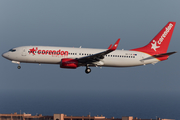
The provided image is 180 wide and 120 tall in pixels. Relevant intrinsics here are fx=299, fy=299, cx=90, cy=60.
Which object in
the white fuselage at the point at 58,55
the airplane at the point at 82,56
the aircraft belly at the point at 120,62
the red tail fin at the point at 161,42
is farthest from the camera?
the red tail fin at the point at 161,42

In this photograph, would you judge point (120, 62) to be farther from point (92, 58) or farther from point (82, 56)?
point (82, 56)

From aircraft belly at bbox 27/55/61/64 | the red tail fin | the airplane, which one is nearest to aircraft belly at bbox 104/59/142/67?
the airplane

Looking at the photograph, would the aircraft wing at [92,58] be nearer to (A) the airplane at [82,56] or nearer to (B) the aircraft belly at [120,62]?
(A) the airplane at [82,56]

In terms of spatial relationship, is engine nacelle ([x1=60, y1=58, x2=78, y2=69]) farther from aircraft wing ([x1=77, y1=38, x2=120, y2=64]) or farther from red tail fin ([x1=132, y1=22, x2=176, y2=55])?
red tail fin ([x1=132, y1=22, x2=176, y2=55])

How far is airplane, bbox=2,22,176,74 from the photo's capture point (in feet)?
202

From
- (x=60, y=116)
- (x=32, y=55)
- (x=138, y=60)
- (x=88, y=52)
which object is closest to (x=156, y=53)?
(x=138, y=60)

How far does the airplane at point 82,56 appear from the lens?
61.6m

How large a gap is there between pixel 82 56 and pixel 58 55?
5.01 metres

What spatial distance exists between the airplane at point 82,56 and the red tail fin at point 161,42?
26cm

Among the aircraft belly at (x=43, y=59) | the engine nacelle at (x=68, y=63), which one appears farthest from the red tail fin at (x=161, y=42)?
the aircraft belly at (x=43, y=59)

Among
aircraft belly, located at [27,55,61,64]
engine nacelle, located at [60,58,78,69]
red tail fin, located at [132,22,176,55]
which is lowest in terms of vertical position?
engine nacelle, located at [60,58,78,69]

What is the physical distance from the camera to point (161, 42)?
228 ft

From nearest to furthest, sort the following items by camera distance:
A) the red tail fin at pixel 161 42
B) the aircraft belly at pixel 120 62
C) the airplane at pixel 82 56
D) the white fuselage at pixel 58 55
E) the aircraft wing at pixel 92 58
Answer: the aircraft wing at pixel 92 58 < the airplane at pixel 82 56 < the white fuselage at pixel 58 55 < the aircraft belly at pixel 120 62 < the red tail fin at pixel 161 42

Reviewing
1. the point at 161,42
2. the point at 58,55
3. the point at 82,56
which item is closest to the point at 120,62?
the point at 82,56
